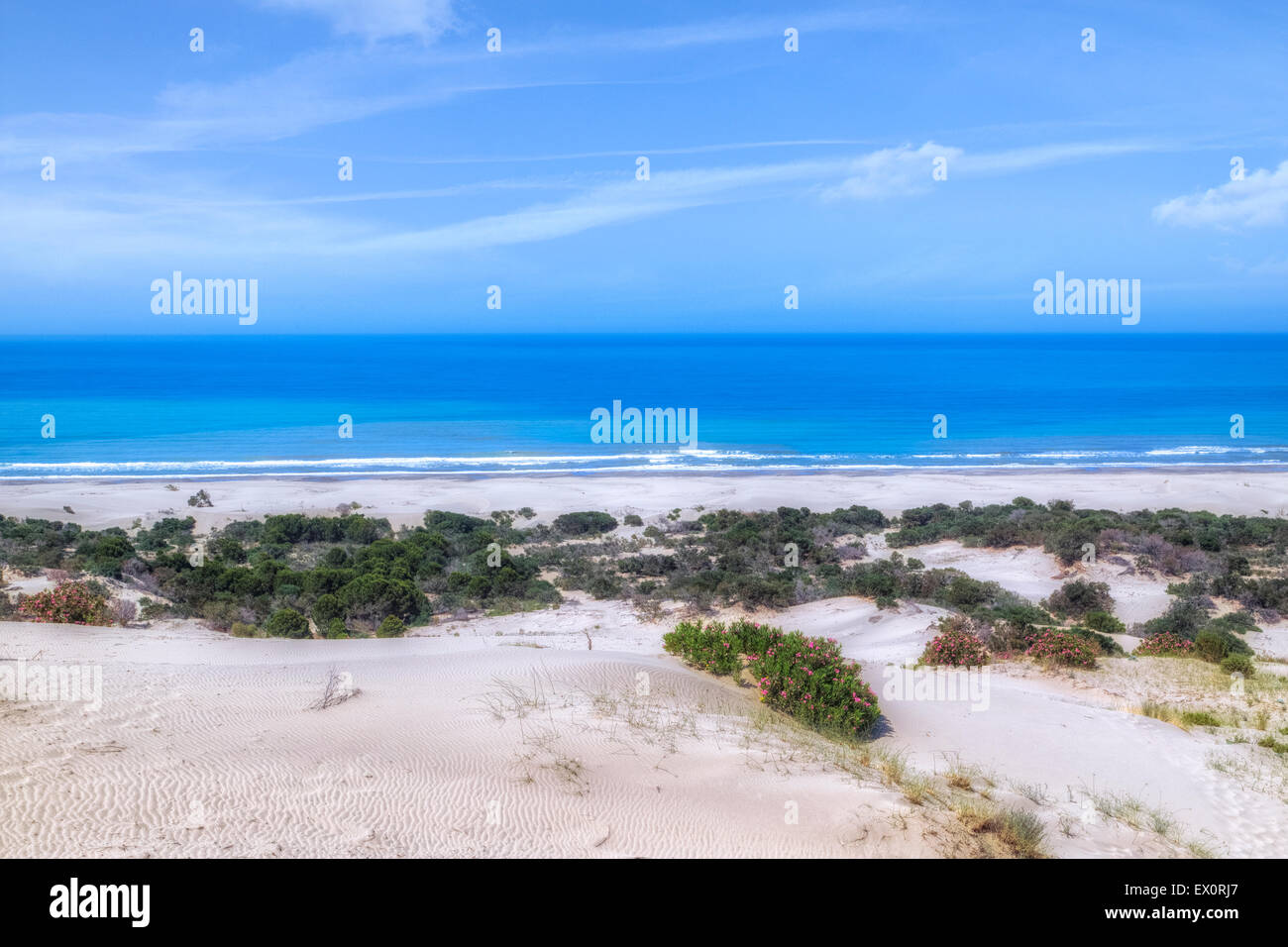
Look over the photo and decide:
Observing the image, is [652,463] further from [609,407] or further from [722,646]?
[722,646]

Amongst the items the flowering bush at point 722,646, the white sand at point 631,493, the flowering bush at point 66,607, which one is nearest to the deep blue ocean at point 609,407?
the white sand at point 631,493

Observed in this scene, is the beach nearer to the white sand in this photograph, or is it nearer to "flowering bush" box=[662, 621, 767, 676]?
"flowering bush" box=[662, 621, 767, 676]

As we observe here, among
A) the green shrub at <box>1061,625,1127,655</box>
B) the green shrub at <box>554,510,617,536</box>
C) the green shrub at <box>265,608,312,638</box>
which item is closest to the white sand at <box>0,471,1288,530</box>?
the green shrub at <box>554,510,617,536</box>

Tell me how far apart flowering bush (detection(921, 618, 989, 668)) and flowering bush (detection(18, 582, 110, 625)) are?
11.8 meters

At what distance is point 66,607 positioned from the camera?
39.4 feet

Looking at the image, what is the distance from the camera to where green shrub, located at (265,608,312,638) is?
1311 centimetres

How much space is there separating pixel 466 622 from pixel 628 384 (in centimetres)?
7110

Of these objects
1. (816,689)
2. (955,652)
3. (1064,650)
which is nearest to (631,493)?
(955,652)

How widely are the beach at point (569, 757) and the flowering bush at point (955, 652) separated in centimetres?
25

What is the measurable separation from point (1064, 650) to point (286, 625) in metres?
11.5

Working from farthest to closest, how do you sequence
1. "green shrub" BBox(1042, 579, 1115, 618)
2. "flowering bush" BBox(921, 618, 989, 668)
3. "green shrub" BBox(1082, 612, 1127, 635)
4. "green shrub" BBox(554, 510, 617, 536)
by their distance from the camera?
"green shrub" BBox(554, 510, 617, 536), "green shrub" BBox(1042, 579, 1115, 618), "green shrub" BBox(1082, 612, 1127, 635), "flowering bush" BBox(921, 618, 989, 668)
